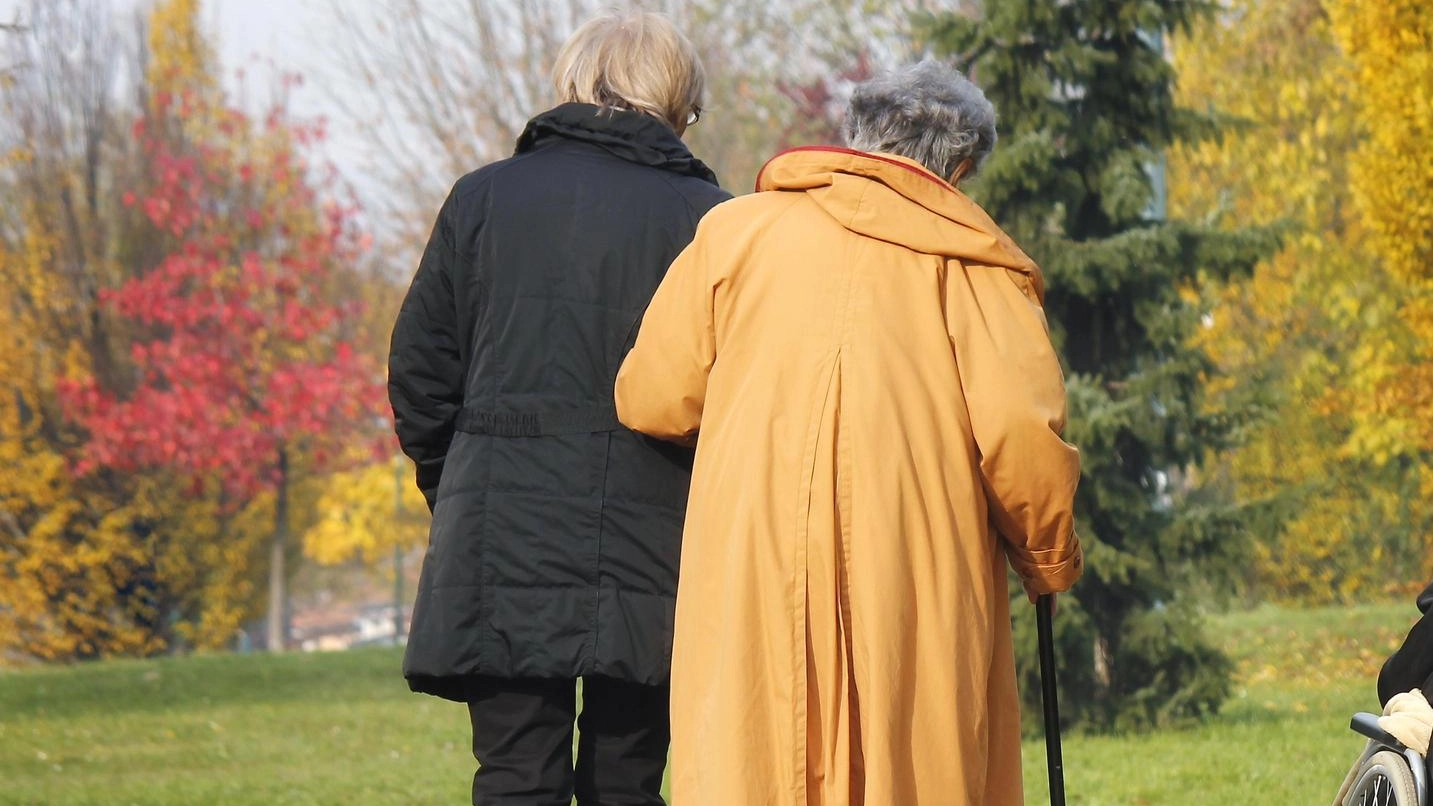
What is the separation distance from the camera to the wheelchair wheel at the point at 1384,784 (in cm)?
308

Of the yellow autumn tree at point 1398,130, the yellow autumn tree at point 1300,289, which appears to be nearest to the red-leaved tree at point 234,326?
the yellow autumn tree at point 1300,289

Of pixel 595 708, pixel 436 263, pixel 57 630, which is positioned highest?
pixel 436 263

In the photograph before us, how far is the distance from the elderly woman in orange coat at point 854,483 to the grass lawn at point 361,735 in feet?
11.1

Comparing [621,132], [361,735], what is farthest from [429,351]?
[361,735]

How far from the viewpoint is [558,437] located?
3.14 meters

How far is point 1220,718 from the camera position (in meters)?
8.26

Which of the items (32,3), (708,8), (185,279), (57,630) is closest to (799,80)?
(708,8)

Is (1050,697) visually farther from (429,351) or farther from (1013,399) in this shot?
(429,351)

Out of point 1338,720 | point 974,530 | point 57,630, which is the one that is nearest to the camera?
point 974,530

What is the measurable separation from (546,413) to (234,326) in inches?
674

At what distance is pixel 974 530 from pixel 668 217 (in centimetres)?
84

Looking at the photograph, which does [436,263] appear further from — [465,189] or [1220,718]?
[1220,718]

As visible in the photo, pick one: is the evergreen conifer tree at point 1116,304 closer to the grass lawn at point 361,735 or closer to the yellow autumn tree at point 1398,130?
the grass lawn at point 361,735

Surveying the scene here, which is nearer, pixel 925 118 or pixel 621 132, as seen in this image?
pixel 925 118
